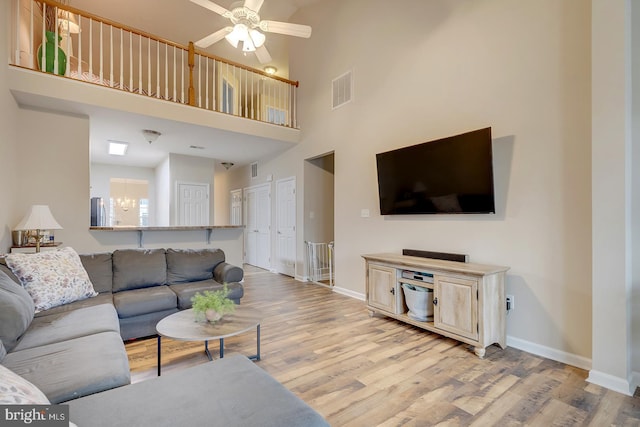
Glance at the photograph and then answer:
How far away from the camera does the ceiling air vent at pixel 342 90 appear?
4.65 m

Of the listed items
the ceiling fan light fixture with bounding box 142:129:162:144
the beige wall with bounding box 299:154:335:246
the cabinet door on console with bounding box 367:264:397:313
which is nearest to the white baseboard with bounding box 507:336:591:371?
the cabinet door on console with bounding box 367:264:397:313

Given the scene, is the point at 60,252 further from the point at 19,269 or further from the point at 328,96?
the point at 328,96

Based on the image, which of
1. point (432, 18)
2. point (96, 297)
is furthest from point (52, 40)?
point (432, 18)

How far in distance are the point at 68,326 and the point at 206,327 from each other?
924mm

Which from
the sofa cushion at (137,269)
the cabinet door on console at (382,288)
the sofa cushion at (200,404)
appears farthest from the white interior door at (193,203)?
the sofa cushion at (200,404)

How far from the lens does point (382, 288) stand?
3.43 m

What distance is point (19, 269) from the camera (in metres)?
2.38

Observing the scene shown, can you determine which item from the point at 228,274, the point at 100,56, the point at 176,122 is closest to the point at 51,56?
the point at 100,56

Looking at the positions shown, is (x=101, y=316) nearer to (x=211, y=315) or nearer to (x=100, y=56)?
(x=211, y=315)

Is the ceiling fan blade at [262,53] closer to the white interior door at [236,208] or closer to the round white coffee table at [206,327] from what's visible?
the round white coffee table at [206,327]

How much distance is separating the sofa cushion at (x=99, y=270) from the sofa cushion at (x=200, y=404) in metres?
2.26

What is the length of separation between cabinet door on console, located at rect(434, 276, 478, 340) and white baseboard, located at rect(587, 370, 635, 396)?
0.76 m

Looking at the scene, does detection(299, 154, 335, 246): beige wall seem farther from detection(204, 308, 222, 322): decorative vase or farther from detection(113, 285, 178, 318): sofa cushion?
detection(204, 308, 222, 322): decorative vase

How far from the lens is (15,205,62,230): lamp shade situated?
3.09 metres
